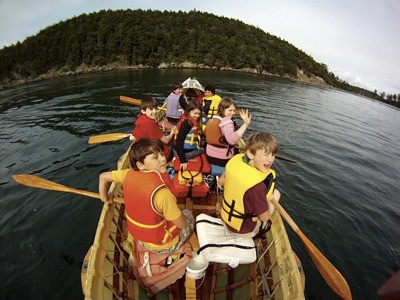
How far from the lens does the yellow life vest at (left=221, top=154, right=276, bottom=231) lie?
3.08 m

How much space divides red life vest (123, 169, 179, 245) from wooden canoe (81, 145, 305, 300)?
2.49 ft

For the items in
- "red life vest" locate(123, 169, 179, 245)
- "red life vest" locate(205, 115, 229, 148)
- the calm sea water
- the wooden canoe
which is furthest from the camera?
the calm sea water

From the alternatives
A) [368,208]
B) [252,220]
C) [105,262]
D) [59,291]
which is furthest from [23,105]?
[368,208]

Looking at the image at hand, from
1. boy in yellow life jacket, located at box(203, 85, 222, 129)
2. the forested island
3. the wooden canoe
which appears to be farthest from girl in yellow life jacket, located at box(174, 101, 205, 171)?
the forested island

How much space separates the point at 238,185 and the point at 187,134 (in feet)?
7.83

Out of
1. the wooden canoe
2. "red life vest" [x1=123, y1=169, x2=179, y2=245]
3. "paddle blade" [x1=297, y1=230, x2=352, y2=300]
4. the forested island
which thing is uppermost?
the forested island

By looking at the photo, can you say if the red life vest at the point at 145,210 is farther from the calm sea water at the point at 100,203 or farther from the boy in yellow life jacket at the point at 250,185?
the calm sea water at the point at 100,203

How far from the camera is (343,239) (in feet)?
22.7

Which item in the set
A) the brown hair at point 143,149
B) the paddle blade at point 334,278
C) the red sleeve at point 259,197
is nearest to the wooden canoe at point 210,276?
the paddle blade at point 334,278

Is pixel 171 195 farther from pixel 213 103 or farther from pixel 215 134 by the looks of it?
pixel 213 103

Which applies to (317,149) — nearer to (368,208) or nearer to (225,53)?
(368,208)

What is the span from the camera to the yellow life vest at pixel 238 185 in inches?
121

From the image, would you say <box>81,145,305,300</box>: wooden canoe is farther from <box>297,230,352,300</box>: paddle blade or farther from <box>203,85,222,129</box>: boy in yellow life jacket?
<box>203,85,222,129</box>: boy in yellow life jacket

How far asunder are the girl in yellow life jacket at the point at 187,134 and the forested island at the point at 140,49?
65490 millimetres
